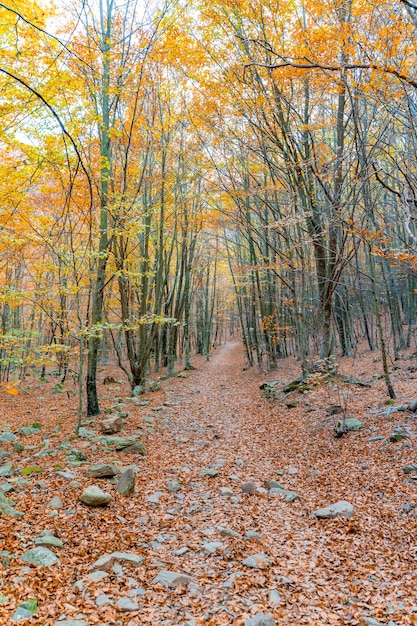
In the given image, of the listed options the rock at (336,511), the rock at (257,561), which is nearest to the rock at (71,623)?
the rock at (257,561)

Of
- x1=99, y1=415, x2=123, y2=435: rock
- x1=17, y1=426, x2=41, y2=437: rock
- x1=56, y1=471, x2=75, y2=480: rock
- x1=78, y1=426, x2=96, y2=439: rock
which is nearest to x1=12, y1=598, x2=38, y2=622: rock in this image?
x1=56, y1=471, x2=75, y2=480: rock

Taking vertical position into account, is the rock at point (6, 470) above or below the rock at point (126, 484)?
above

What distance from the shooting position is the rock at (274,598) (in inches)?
114

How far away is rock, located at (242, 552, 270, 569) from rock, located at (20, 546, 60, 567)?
175cm

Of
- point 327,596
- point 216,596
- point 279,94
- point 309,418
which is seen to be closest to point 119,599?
point 216,596

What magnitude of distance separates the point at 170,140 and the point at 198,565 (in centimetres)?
1354

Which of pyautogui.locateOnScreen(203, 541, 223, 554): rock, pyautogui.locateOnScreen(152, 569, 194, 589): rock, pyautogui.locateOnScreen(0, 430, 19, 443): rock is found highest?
pyautogui.locateOnScreen(0, 430, 19, 443): rock

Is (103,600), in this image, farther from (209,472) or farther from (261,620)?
(209,472)

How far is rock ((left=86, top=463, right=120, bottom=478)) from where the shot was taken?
502 centimetres

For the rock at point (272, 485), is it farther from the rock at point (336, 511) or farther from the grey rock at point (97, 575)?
the grey rock at point (97, 575)

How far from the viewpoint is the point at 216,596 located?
301 centimetres

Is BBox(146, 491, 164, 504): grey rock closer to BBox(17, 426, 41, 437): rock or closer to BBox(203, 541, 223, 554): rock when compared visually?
BBox(203, 541, 223, 554): rock

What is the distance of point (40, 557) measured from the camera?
3217 mm

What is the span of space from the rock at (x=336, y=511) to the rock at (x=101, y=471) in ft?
9.10
